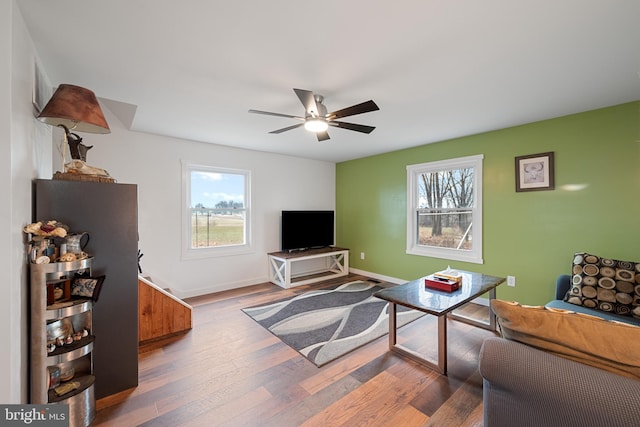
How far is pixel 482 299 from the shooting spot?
139 inches

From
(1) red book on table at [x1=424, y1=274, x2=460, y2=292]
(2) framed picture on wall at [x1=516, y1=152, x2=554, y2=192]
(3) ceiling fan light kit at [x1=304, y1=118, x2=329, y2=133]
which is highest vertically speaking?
(3) ceiling fan light kit at [x1=304, y1=118, x2=329, y2=133]

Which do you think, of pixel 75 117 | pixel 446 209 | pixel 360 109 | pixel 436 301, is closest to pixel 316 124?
pixel 360 109

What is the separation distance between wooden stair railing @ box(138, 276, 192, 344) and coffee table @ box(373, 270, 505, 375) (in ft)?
6.91

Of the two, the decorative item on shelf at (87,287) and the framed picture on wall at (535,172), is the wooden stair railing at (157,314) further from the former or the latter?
the framed picture on wall at (535,172)

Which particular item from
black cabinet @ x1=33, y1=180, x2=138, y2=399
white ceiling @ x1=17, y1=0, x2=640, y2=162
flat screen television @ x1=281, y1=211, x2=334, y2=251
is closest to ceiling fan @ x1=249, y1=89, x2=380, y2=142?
white ceiling @ x1=17, y1=0, x2=640, y2=162

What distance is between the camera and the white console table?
4.42 m

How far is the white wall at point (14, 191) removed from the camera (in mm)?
1222

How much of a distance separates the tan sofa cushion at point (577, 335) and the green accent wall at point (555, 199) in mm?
2417

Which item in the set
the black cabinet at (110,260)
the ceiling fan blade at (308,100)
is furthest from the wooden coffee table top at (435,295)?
the black cabinet at (110,260)

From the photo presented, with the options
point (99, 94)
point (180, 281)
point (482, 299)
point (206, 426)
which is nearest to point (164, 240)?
point (180, 281)

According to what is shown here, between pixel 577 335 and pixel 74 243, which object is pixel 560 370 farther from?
pixel 74 243

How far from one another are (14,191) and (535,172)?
454 cm

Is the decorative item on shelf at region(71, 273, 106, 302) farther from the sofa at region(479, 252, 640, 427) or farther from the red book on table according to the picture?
the red book on table

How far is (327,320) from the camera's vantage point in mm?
3088
